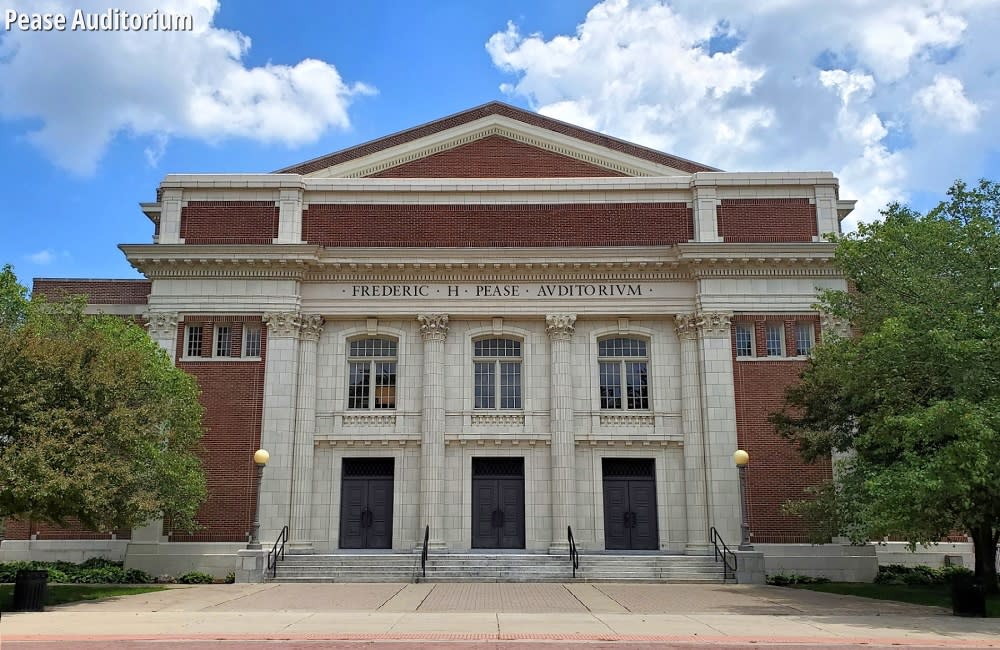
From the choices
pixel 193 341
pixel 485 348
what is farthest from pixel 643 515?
pixel 193 341

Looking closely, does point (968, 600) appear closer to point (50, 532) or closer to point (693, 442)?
point (693, 442)

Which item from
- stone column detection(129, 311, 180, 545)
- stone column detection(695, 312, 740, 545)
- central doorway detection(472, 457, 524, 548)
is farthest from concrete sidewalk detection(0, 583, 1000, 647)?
stone column detection(129, 311, 180, 545)

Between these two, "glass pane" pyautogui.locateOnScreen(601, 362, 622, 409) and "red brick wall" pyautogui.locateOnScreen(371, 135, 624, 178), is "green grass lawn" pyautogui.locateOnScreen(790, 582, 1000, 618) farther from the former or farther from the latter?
"red brick wall" pyautogui.locateOnScreen(371, 135, 624, 178)

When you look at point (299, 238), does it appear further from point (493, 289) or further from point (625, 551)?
point (625, 551)

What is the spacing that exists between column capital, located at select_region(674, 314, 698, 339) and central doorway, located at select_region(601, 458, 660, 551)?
4.36 m

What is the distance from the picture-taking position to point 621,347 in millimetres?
30188

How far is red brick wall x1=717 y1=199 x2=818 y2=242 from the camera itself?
30.2 metres

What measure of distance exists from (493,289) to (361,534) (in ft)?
30.3

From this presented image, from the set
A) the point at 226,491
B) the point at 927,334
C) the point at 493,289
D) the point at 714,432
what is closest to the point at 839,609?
the point at 927,334

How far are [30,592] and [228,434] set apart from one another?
11384 mm

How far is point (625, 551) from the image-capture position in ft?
92.3

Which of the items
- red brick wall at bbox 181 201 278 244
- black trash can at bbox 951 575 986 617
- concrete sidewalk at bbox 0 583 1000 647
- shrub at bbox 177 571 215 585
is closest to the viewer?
concrete sidewalk at bbox 0 583 1000 647

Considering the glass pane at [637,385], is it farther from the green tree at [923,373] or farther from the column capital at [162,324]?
the column capital at [162,324]

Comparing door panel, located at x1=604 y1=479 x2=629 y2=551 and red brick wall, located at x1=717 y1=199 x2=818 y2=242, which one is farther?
red brick wall, located at x1=717 y1=199 x2=818 y2=242
